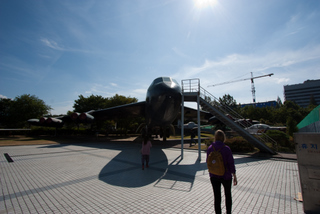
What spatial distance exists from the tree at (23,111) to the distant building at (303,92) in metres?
164

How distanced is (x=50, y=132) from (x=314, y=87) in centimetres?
17321

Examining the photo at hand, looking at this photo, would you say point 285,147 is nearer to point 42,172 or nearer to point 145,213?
point 145,213

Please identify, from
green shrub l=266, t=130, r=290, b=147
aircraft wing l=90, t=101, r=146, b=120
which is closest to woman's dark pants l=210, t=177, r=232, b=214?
green shrub l=266, t=130, r=290, b=147

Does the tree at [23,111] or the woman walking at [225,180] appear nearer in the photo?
the woman walking at [225,180]

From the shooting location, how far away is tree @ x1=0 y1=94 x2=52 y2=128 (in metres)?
34.3

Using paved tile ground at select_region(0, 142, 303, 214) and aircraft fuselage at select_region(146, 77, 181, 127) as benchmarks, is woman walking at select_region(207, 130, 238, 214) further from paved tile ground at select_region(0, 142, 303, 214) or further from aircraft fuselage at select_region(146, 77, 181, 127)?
aircraft fuselage at select_region(146, 77, 181, 127)

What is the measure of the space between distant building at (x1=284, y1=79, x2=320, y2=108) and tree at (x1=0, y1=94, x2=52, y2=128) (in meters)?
164

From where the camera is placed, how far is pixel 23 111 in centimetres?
3438

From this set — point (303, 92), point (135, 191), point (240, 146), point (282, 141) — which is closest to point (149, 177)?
point (135, 191)

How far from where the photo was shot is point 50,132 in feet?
108

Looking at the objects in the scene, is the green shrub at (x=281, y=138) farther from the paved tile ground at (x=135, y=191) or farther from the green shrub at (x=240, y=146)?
the paved tile ground at (x=135, y=191)

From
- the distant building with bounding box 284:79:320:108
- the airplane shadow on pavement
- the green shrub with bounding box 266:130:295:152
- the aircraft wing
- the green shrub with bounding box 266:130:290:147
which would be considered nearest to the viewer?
the airplane shadow on pavement

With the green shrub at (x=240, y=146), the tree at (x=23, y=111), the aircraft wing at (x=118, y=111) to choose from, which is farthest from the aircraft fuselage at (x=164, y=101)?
the tree at (x=23, y=111)

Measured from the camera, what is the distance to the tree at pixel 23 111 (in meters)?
34.3
